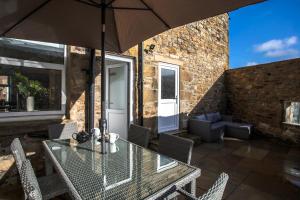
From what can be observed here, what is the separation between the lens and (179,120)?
5762 millimetres

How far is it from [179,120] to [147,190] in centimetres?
454

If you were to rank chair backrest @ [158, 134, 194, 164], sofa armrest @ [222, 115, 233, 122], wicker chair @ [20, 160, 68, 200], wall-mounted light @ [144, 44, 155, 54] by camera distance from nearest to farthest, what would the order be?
wicker chair @ [20, 160, 68, 200] → chair backrest @ [158, 134, 194, 164] → wall-mounted light @ [144, 44, 155, 54] → sofa armrest @ [222, 115, 233, 122]

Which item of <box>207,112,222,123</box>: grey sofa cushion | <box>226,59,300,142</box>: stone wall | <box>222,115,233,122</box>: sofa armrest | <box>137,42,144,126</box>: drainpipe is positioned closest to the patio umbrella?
<box>137,42,144,126</box>: drainpipe

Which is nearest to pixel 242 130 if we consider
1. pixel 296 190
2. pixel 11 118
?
pixel 296 190

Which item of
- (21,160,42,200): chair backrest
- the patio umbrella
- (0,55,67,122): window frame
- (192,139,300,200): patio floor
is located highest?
the patio umbrella

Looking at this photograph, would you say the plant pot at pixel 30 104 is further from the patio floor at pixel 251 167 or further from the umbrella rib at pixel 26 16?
the patio floor at pixel 251 167

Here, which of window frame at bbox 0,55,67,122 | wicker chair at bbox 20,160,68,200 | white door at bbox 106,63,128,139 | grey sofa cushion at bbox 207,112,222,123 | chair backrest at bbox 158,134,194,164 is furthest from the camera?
grey sofa cushion at bbox 207,112,222,123

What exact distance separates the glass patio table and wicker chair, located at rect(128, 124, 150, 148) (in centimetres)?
45

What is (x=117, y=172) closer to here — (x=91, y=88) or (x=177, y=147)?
(x=177, y=147)

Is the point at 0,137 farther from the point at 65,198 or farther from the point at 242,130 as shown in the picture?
the point at 242,130

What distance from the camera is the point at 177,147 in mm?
2199

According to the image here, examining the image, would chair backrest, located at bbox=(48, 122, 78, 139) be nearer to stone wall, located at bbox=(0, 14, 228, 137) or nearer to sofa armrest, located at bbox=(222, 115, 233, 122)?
stone wall, located at bbox=(0, 14, 228, 137)

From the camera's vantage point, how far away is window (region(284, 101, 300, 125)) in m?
6.18

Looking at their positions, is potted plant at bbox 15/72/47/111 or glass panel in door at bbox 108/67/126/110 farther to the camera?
glass panel in door at bbox 108/67/126/110
